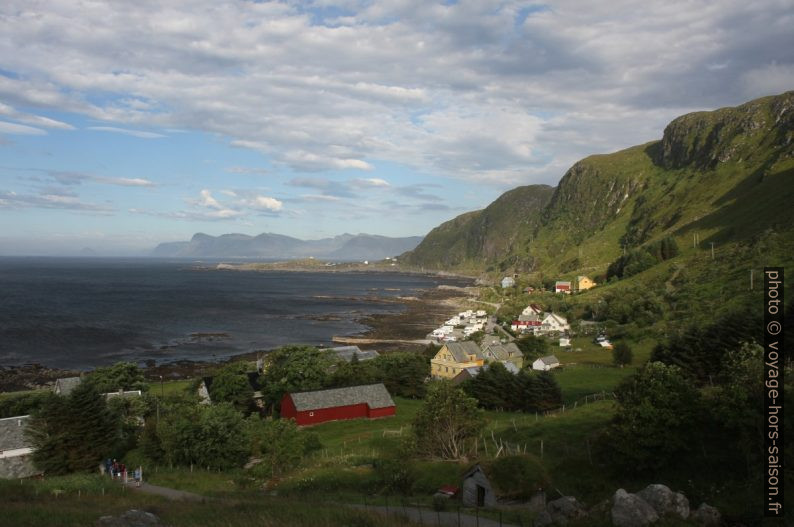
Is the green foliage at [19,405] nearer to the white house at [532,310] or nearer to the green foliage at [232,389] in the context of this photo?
the green foliage at [232,389]

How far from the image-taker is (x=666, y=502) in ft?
56.1

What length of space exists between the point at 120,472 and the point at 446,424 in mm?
19522

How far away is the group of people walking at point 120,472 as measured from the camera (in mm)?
29703

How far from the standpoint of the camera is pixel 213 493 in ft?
89.1

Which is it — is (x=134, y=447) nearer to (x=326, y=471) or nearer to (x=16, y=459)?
(x=16, y=459)

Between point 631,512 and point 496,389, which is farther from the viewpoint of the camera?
point 496,389

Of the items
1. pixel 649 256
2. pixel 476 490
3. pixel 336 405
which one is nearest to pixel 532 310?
pixel 649 256

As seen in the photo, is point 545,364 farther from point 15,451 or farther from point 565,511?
point 15,451

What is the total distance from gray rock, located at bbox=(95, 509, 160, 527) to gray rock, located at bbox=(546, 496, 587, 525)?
1277 cm

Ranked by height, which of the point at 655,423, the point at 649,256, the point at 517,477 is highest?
the point at 649,256

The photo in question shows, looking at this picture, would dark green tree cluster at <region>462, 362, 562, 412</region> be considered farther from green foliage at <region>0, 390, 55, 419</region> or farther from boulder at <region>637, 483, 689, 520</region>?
green foliage at <region>0, 390, 55, 419</region>

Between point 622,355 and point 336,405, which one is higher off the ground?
point 622,355

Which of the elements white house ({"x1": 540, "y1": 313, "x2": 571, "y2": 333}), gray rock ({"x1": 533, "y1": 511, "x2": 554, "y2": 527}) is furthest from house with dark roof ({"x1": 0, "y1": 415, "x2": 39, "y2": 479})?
white house ({"x1": 540, "y1": 313, "x2": 571, "y2": 333})

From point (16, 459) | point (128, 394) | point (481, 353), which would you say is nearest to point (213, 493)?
point (16, 459)
